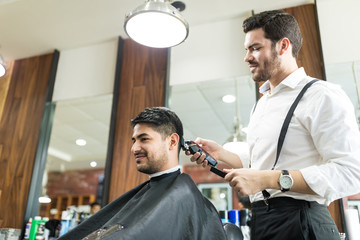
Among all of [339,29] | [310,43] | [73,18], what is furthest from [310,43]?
[73,18]

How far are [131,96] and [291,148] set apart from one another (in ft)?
9.07

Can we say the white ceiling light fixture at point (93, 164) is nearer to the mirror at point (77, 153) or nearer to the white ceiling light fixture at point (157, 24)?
the mirror at point (77, 153)

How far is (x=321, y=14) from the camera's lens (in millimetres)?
3438

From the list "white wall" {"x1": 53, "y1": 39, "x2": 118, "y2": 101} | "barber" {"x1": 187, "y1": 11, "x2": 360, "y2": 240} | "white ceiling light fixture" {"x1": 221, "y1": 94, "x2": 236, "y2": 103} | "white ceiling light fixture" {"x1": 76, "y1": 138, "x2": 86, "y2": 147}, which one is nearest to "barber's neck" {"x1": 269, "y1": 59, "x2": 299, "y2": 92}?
"barber" {"x1": 187, "y1": 11, "x2": 360, "y2": 240}

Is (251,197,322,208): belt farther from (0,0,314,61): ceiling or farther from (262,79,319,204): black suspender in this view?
(0,0,314,61): ceiling

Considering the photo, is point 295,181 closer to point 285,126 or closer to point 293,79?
point 285,126

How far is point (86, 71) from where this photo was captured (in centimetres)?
435

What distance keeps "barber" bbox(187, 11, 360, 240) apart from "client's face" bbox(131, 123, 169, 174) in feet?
1.13

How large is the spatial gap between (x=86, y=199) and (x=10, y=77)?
5.73m

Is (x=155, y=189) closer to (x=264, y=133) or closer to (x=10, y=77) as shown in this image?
(x=264, y=133)

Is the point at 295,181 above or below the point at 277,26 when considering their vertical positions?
below

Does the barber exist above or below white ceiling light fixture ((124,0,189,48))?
below

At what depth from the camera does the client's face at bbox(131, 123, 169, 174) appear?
1938 millimetres

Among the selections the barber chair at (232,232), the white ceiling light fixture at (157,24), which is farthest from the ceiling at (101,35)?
the barber chair at (232,232)
